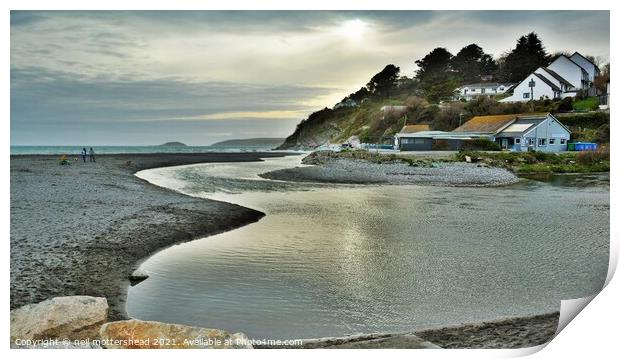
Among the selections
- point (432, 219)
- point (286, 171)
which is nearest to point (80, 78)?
point (432, 219)

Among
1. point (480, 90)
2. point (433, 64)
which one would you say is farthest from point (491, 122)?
point (433, 64)

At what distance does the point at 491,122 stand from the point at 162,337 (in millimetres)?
7329

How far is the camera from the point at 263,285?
4.25m

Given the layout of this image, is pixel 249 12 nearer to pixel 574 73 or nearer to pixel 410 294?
pixel 410 294

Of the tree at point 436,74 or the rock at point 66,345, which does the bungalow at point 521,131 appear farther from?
the rock at point 66,345

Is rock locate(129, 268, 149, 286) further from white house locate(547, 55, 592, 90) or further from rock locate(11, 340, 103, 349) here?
white house locate(547, 55, 592, 90)

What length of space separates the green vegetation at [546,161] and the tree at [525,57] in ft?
4.28

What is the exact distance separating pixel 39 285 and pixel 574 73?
642 cm

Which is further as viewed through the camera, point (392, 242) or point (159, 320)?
point (392, 242)

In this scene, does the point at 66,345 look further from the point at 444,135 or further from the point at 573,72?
the point at 444,135

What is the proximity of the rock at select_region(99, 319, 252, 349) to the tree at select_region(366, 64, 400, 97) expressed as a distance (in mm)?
3378

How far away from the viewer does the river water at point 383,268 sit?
3721mm

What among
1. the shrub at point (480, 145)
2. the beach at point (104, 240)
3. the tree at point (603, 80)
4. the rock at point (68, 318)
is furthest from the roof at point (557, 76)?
the rock at point (68, 318)
